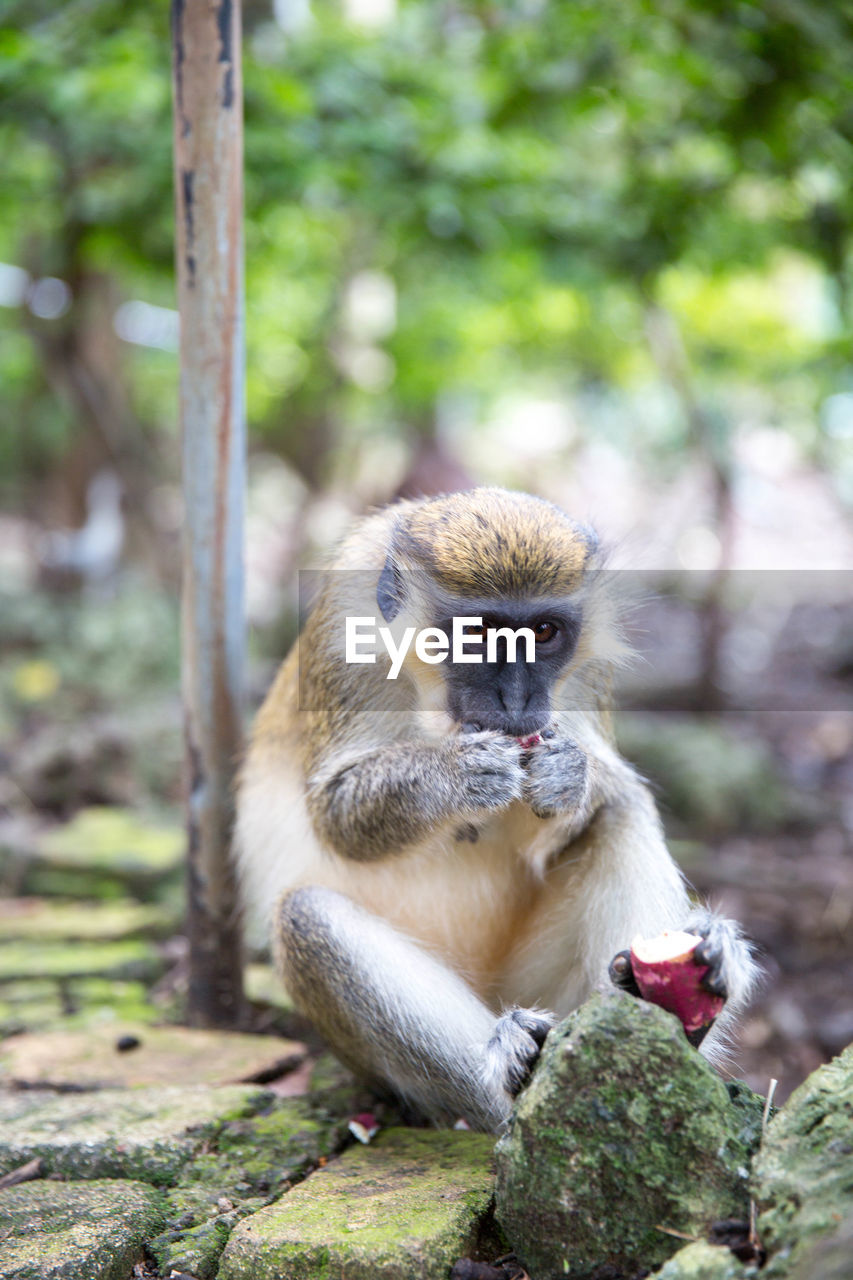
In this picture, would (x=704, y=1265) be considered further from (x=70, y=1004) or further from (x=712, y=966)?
(x=70, y=1004)

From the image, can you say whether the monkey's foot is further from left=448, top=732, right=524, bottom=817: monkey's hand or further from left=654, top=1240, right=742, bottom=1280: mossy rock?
left=654, top=1240, right=742, bottom=1280: mossy rock

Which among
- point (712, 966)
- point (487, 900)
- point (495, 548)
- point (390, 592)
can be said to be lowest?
point (487, 900)

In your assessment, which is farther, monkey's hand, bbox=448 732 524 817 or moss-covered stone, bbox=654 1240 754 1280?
monkey's hand, bbox=448 732 524 817

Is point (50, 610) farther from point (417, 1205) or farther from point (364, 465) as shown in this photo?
point (417, 1205)

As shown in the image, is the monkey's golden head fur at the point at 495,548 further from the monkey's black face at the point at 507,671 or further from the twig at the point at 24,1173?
the twig at the point at 24,1173

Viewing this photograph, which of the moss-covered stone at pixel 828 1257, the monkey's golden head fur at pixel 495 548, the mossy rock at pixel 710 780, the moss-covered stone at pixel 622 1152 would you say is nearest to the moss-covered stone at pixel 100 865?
the monkey's golden head fur at pixel 495 548

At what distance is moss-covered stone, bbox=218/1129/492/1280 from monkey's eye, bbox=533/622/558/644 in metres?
1.31

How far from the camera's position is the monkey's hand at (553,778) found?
284cm

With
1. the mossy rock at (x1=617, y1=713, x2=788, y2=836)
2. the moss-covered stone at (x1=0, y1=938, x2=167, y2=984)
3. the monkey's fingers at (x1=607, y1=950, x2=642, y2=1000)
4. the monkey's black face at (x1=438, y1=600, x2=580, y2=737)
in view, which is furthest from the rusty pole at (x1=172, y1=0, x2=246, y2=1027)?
the mossy rock at (x1=617, y1=713, x2=788, y2=836)

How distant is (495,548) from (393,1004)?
1.22m

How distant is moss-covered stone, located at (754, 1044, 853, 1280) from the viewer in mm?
1800

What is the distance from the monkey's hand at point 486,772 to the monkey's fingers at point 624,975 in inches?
21.2

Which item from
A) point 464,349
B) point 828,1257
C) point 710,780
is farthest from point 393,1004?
point 464,349

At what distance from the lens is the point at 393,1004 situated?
2.85 meters
